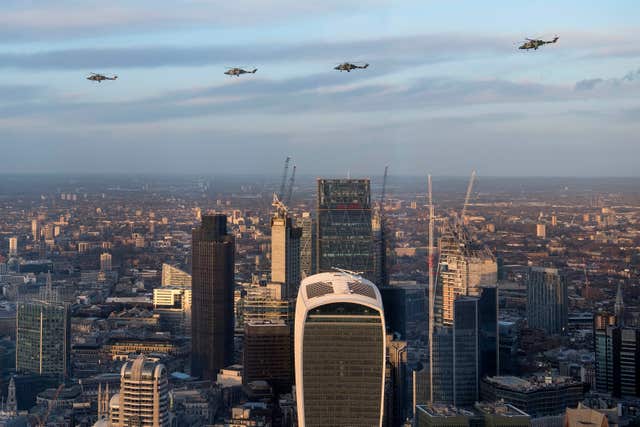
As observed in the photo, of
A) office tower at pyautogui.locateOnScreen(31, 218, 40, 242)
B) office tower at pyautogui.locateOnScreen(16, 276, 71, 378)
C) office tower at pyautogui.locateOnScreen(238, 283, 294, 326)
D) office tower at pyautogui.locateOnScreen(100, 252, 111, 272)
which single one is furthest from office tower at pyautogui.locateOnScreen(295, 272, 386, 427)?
office tower at pyautogui.locateOnScreen(100, 252, 111, 272)

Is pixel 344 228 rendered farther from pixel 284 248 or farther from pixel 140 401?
pixel 140 401

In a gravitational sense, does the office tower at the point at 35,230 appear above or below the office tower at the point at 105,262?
above

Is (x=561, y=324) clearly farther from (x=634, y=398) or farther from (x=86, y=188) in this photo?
(x=86, y=188)

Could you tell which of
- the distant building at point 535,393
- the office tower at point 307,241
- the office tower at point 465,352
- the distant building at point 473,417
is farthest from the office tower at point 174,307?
the distant building at point 473,417

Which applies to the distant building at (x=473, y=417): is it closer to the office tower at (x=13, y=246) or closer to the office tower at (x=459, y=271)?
the office tower at (x=459, y=271)

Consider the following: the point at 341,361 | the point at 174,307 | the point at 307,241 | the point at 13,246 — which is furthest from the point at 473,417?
the point at 13,246
